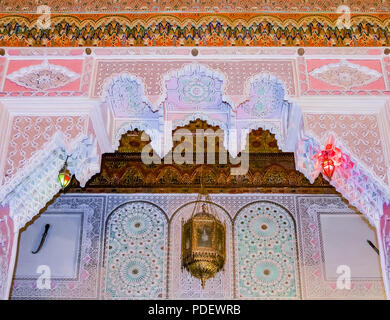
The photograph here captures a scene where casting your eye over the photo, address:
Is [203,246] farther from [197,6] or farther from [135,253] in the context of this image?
[197,6]

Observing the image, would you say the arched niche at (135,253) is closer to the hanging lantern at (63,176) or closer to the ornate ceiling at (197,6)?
the hanging lantern at (63,176)

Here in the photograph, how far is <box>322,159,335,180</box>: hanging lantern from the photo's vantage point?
4.05 m

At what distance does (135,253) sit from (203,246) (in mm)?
781

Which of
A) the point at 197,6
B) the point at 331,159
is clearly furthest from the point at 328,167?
the point at 197,6

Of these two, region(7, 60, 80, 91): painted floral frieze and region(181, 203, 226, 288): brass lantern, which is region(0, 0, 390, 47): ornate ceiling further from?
region(181, 203, 226, 288): brass lantern

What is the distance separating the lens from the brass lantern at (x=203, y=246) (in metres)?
4.98

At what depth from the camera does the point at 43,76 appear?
14.1ft

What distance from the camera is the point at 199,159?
5.91 meters

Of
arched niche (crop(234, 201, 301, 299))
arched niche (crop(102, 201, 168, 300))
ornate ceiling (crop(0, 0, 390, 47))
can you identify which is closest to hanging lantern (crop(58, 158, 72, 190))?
ornate ceiling (crop(0, 0, 390, 47))

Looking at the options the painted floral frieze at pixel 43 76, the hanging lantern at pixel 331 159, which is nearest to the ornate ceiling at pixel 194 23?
the painted floral frieze at pixel 43 76

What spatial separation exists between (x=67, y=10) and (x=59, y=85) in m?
0.71

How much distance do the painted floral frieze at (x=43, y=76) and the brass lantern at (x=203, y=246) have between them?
179 cm

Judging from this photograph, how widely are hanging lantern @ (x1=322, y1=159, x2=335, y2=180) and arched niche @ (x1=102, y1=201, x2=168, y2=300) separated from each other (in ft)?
6.59

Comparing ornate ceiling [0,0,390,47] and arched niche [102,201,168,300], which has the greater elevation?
ornate ceiling [0,0,390,47]
